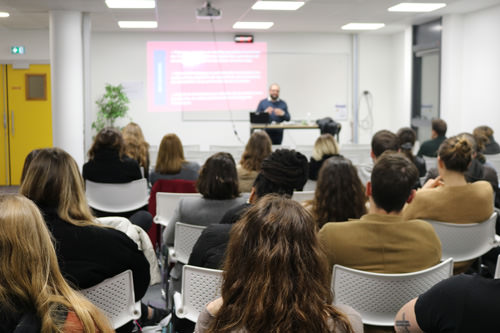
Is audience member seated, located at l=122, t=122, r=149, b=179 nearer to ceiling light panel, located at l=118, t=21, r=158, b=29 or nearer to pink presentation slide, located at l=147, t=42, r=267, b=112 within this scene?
ceiling light panel, located at l=118, t=21, r=158, b=29

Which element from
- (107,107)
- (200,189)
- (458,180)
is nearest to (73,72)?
(107,107)

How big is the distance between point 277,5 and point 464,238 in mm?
5847

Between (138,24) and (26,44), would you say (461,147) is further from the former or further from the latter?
(26,44)

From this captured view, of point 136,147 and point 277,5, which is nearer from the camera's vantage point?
point 136,147

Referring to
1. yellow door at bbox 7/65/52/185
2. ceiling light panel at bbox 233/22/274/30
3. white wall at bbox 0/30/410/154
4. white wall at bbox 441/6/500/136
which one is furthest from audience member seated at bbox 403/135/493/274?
yellow door at bbox 7/65/52/185

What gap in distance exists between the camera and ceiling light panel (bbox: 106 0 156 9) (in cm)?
782

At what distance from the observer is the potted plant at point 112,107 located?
36.7ft

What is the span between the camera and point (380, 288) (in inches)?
89.4

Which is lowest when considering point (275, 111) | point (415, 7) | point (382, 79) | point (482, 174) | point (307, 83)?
point (482, 174)

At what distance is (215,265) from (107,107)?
940 cm

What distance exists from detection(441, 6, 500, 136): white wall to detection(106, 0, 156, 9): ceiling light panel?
5.19 meters

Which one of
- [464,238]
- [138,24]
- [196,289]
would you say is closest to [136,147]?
[464,238]

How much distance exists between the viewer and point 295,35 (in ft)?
39.7

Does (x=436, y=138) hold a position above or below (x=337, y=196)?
above
